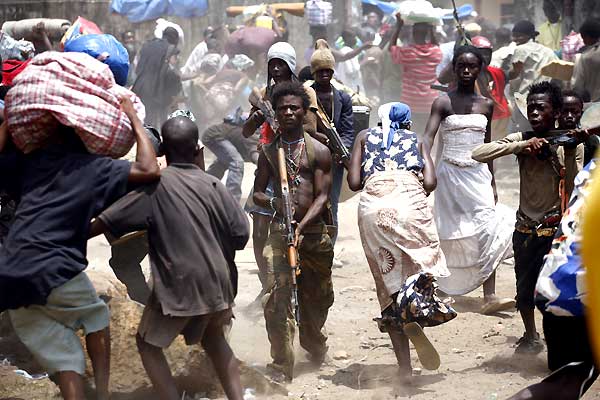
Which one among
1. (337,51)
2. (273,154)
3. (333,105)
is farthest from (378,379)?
(337,51)

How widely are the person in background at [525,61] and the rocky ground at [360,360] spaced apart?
4.93m

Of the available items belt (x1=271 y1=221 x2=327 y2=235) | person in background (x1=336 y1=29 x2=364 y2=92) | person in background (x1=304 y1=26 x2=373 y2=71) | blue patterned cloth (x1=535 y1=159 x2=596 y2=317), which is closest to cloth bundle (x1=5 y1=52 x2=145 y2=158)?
belt (x1=271 y1=221 x2=327 y2=235)

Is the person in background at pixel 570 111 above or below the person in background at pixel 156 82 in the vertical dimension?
above

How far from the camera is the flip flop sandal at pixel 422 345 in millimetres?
6375

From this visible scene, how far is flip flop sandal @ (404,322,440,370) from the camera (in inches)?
251

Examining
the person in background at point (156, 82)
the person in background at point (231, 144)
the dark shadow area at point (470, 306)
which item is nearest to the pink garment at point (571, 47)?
the person in background at point (231, 144)

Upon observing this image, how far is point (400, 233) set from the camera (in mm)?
6477

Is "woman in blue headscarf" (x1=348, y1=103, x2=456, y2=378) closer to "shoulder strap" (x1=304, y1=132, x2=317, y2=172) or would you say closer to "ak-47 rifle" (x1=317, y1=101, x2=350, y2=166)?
"shoulder strap" (x1=304, y1=132, x2=317, y2=172)

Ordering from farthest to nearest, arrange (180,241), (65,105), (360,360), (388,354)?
(388,354) → (360,360) → (180,241) → (65,105)

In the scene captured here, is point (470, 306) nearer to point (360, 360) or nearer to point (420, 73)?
point (360, 360)

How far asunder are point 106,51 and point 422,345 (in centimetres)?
250

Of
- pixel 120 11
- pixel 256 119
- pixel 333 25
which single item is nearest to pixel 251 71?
pixel 120 11

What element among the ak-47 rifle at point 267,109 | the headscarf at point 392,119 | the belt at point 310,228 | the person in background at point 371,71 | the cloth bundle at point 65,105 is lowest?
the person in background at point 371,71

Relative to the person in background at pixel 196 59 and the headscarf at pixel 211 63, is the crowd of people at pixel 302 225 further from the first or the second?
the person in background at pixel 196 59
